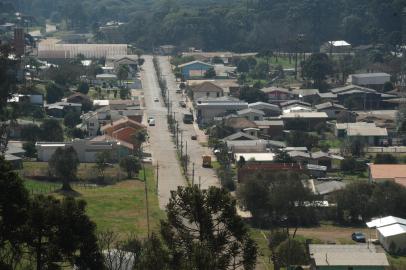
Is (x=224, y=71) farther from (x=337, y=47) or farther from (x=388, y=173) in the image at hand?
(x=388, y=173)

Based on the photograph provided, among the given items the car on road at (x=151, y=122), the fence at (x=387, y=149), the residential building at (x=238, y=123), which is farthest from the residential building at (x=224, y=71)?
the fence at (x=387, y=149)

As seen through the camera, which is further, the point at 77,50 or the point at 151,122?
the point at 77,50

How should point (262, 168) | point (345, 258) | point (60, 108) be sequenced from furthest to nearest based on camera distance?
point (60, 108), point (262, 168), point (345, 258)

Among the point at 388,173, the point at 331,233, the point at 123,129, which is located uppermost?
the point at 123,129

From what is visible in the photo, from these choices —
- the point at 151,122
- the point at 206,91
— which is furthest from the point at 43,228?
the point at 206,91

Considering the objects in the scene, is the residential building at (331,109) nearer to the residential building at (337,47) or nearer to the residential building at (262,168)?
the residential building at (262,168)

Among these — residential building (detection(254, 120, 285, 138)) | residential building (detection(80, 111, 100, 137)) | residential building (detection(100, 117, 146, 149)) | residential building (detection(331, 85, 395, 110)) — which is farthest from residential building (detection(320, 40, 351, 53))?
residential building (detection(100, 117, 146, 149))

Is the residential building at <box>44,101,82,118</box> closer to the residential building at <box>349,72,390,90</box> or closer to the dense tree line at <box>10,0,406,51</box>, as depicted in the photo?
the residential building at <box>349,72,390,90</box>
